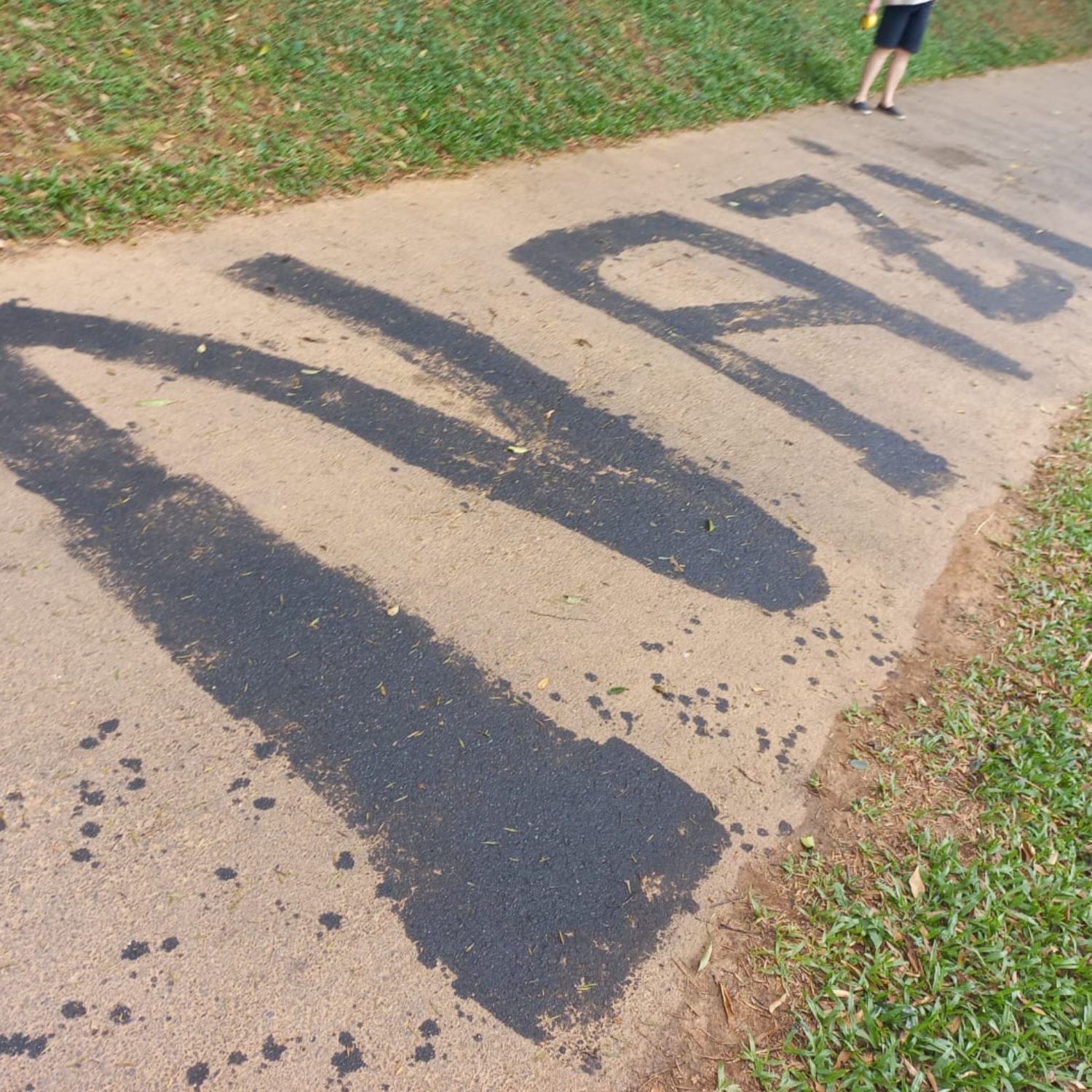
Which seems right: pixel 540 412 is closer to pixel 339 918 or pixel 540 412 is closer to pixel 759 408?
pixel 759 408

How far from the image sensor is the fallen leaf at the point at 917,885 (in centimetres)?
277

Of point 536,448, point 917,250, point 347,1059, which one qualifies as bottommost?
point 347,1059

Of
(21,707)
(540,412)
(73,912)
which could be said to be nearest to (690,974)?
(73,912)

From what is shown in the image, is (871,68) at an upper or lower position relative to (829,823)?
upper

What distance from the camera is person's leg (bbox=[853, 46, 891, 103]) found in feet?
A: 28.5

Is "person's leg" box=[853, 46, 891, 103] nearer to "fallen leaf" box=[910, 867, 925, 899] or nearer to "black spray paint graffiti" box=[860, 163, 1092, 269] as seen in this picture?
"black spray paint graffiti" box=[860, 163, 1092, 269]

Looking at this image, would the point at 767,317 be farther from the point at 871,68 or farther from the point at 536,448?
the point at 871,68

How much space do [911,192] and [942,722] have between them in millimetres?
5758

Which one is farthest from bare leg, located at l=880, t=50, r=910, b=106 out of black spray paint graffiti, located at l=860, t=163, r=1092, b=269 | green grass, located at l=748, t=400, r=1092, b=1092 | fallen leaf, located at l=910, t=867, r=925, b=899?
fallen leaf, located at l=910, t=867, r=925, b=899

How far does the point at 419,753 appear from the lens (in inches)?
114

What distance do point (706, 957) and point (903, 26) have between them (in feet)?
28.7

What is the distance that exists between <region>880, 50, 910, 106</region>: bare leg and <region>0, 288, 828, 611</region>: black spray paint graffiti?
6.41m

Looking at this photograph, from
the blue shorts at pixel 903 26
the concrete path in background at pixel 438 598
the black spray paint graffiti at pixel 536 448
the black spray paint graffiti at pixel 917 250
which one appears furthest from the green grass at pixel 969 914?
the blue shorts at pixel 903 26

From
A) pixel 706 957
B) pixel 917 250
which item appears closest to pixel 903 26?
pixel 917 250
